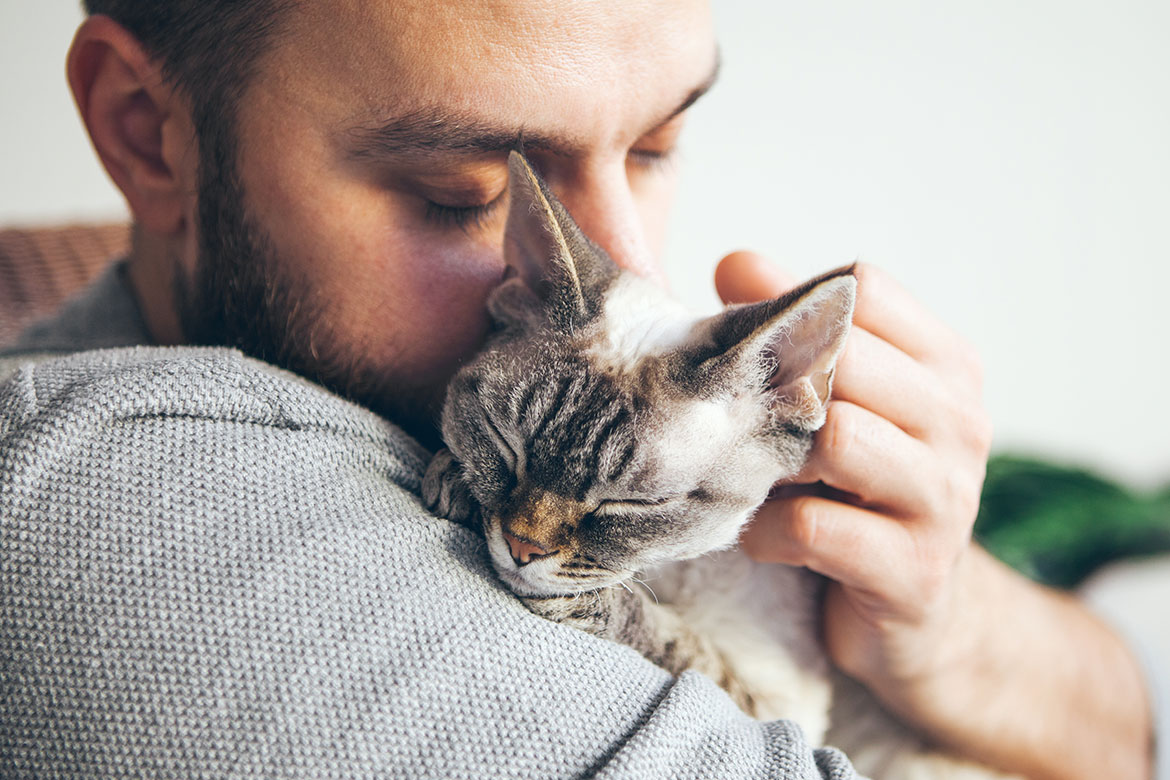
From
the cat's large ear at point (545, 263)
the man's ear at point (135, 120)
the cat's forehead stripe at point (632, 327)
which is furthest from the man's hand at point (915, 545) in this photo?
the man's ear at point (135, 120)

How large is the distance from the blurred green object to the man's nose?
65.9 inches

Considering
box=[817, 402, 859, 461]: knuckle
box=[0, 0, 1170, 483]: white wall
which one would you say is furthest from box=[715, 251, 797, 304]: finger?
box=[0, 0, 1170, 483]: white wall

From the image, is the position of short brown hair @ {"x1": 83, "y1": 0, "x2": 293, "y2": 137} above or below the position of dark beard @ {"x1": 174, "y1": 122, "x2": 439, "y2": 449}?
above

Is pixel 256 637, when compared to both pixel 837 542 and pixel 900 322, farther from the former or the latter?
pixel 900 322

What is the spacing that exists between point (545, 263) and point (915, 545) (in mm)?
678

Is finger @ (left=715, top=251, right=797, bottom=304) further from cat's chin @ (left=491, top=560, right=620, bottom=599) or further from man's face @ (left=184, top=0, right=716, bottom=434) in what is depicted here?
cat's chin @ (left=491, top=560, right=620, bottom=599)

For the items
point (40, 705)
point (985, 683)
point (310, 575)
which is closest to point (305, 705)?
point (310, 575)

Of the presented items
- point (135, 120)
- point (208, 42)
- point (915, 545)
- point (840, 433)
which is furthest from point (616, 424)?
point (135, 120)

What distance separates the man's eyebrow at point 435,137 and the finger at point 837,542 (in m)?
0.62

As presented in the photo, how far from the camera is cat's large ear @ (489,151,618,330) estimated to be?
1.03 metres

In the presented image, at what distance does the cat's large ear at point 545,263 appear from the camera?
1027mm

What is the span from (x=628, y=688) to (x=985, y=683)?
3.18 ft

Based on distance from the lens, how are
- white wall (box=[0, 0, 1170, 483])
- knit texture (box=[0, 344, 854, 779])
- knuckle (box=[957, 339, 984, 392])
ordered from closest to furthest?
knit texture (box=[0, 344, 854, 779]) → knuckle (box=[957, 339, 984, 392]) → white wall (box=[0, 0, 1170, 483])

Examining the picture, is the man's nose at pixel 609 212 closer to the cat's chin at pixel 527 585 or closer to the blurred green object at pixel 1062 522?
the cat's chin at pixel 527 585
